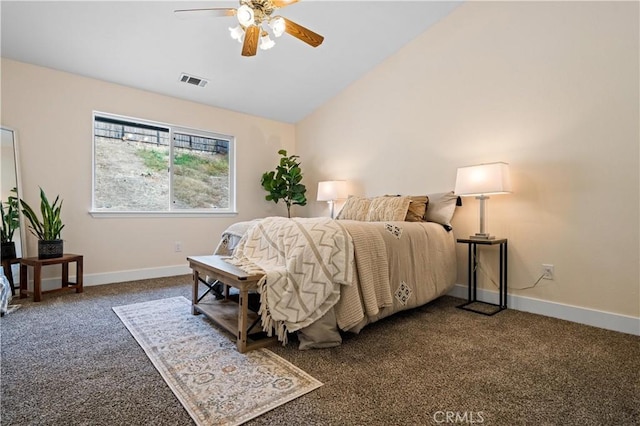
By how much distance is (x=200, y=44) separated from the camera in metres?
3.10

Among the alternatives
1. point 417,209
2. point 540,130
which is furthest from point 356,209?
point 540,130

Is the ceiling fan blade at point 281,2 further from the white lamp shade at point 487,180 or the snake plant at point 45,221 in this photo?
the snake plant at point 45,221

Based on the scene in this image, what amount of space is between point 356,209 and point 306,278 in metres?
1.67

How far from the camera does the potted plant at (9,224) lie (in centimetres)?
285

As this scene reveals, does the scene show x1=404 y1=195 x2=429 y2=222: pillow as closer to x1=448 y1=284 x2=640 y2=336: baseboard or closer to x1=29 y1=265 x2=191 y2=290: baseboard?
x1=448 y1=284 x2=640 y2=336: baseboard

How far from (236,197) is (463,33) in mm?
3351

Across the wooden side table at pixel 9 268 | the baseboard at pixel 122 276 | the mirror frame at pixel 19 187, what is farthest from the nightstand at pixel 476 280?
the mirror frame at pixel 19 187

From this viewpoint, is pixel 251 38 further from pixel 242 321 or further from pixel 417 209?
pixel 417 209

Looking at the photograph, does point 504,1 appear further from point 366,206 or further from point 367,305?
point 367,305

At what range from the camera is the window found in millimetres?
3576

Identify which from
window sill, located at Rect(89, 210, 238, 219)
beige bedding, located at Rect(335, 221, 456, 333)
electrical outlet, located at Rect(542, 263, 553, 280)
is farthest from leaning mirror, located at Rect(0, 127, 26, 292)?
electrical outlet, located at Rect(542, 263, 553, 280)

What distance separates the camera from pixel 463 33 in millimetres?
3111

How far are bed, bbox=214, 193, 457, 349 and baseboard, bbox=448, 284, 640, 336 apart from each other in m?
0.62

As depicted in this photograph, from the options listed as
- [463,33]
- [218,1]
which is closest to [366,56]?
Result: [463,33]
